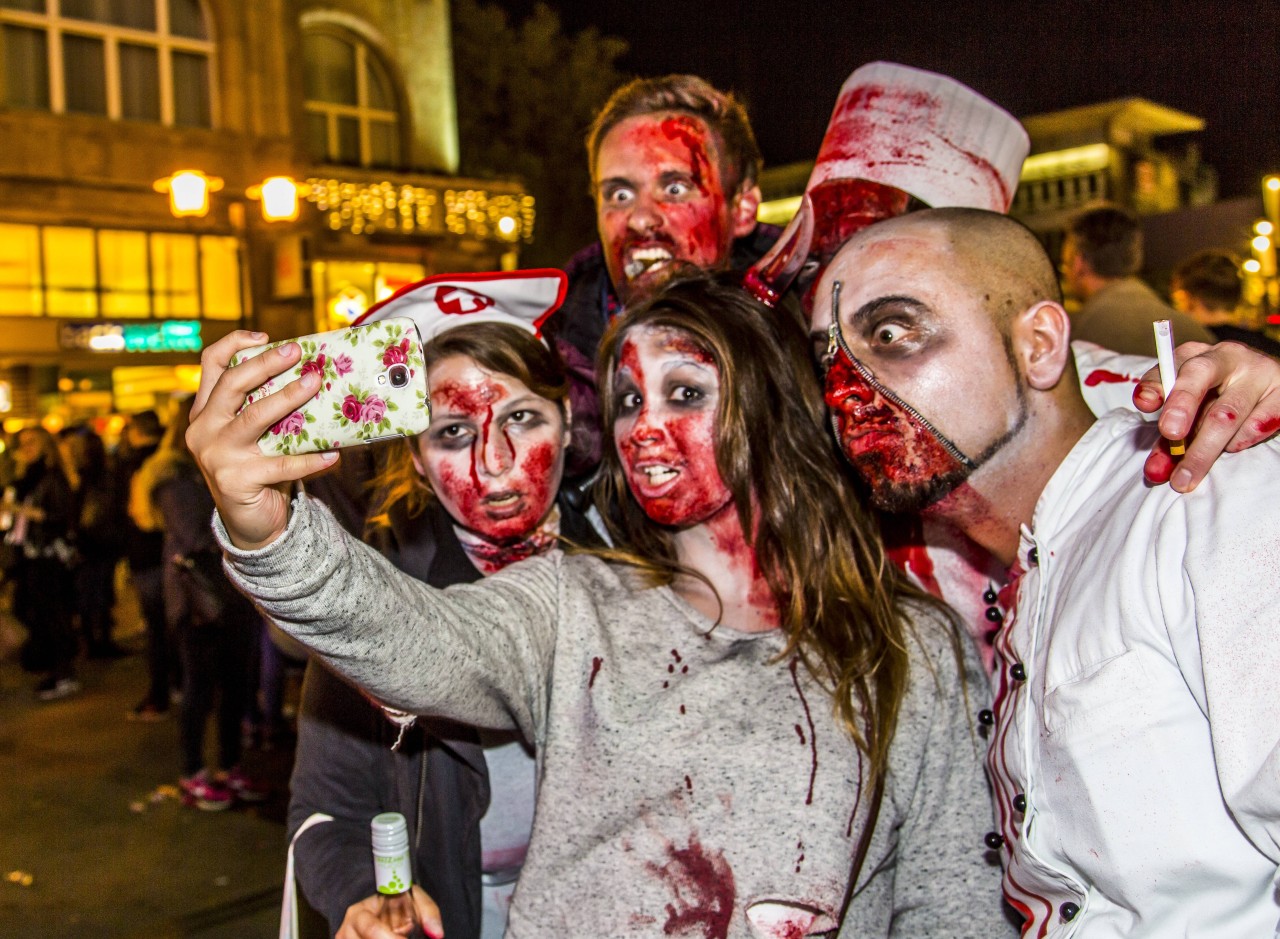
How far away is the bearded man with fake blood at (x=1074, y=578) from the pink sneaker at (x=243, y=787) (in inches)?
193

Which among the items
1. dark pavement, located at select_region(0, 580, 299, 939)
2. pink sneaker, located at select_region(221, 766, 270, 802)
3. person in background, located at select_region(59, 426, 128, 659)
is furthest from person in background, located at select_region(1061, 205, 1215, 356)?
person in background, located at select_region(59, 426, 128, 659)

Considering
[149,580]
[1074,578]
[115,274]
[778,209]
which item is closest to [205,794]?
[149,580]

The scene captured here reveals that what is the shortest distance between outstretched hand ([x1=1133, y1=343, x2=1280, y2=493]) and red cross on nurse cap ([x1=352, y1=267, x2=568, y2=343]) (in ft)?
4.86

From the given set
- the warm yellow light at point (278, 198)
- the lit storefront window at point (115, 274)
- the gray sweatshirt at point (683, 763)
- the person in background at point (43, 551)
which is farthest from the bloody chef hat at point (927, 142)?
the lit storefront window at point (115, 274)

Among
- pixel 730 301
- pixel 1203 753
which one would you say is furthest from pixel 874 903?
pixel 730 301

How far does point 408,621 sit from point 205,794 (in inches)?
191

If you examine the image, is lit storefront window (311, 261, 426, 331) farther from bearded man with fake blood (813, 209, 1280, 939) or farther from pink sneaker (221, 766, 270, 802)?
bearded man with fake blood (813, 209, 1280, 939)

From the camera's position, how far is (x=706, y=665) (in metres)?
2.10

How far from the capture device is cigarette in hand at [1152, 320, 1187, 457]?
5.00 ft

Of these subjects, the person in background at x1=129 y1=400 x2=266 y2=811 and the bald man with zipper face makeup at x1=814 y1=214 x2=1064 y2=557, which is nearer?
the bald man with zipper face makeup at x1=814 y1=214 x2=1064 y2=557

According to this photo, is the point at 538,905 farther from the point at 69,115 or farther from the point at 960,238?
the point at 69,115

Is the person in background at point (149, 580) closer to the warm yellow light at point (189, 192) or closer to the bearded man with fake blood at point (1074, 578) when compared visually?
the warm yellow light at point (189, 192)

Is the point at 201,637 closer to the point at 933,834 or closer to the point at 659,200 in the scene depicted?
the point at 659,200

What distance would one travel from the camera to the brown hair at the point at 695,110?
3162 mm
